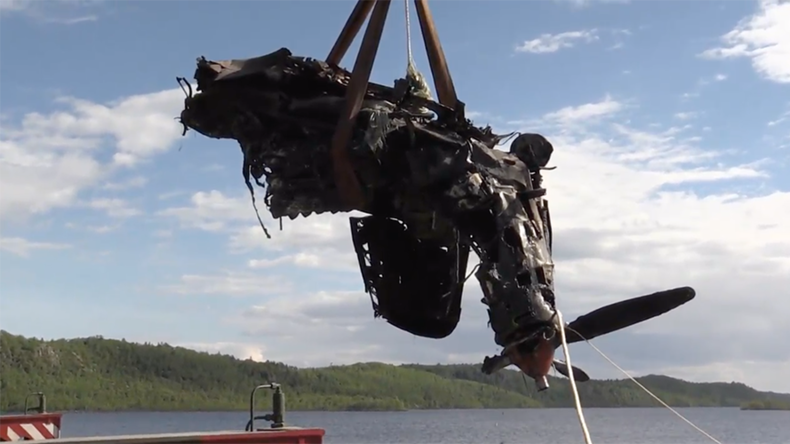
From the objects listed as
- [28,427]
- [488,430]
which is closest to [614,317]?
[28,427]

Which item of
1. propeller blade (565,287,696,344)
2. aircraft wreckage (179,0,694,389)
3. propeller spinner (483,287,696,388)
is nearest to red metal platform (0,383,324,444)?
aircraft wreckage (179,0,694,389)

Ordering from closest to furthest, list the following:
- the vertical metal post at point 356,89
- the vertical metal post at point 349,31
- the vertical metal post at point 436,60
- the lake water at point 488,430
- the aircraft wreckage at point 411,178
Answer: the aircraft wreckage at point 411,178
the vertical metal post at point 356,89
the vertical metal post at point 436,60
the vertical metal post at point 349,31
the lake water at point 488,430

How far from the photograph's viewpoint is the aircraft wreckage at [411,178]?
5.66 meters

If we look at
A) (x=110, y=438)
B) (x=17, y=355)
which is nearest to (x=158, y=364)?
(x=17, y=355)

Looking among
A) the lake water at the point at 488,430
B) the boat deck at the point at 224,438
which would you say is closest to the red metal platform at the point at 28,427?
the boat deck at the point at 224,438

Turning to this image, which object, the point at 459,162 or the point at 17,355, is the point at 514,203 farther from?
the point at 17,355

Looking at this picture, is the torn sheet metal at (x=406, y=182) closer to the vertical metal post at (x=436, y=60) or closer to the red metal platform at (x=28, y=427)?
the vertical metal post at (x=436, y=60)

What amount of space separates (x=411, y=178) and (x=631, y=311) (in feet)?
5.38

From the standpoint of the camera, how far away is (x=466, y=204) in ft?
19.7

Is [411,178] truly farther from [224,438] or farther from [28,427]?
[28,427]

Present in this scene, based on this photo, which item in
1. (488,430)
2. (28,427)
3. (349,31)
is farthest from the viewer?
(488,430)

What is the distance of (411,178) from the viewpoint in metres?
6.27

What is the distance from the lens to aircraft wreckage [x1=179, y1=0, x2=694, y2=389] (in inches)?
223

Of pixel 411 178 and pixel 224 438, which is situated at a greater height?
pixel 411 178
